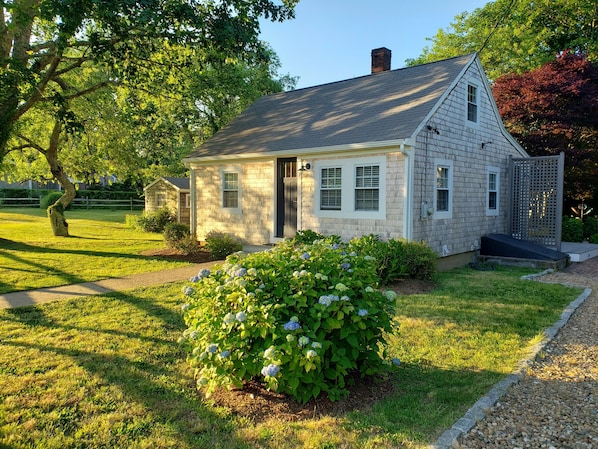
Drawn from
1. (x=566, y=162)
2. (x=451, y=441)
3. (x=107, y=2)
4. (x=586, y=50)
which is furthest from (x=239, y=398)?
(x=586, y=50)

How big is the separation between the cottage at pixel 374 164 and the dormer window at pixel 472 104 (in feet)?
0.15

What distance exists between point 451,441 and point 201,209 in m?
12.5

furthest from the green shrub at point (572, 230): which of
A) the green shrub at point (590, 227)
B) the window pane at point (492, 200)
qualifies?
the window pane at point (492, 200)

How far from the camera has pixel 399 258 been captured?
27.5 ft

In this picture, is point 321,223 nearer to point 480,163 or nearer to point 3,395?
point 480,163

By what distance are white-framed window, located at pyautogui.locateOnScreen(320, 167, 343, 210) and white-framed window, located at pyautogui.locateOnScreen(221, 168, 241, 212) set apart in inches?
130

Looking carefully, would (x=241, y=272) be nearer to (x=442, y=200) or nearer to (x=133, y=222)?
(x=442, y=200)

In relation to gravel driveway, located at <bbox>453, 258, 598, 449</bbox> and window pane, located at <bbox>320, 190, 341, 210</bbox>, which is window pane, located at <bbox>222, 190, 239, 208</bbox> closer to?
window pane, located at <bbox>320, 190, 341, 210</bbox>

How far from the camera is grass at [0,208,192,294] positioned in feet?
28.9

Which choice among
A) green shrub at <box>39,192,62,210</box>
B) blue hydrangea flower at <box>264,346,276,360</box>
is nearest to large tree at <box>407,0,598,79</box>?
blue hydrangea flower at <box>264,346,276,360</box>

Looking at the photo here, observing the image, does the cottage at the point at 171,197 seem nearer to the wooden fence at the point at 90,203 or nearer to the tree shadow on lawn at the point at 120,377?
the wooden fence at the point at 90,203

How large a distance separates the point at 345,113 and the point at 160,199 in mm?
13174

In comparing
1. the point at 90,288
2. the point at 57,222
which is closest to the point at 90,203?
the point at 57,222

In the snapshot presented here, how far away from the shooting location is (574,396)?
3729mm
